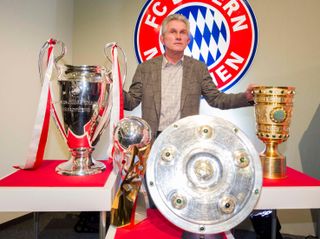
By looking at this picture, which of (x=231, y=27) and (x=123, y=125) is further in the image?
(x=231, y=27)

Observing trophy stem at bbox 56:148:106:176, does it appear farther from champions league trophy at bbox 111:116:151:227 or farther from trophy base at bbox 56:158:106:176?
champions league trophy at bbox 111:116:151:227

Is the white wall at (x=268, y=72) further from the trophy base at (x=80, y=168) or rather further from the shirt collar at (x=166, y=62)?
the trophy base at (x=80, y=168)

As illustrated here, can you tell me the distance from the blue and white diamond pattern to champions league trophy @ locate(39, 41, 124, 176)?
1.21 meters

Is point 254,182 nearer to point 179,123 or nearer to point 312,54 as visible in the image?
point 179,123

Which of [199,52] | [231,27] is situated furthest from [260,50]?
[199,52]

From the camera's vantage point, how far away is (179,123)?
67 centimetres

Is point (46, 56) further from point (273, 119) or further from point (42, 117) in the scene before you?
point (273, 119)

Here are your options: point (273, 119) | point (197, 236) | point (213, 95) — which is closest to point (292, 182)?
point (273, 119)

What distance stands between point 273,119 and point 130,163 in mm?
487

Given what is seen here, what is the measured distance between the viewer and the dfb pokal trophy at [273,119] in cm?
97

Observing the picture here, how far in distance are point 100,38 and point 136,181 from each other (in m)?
1.73

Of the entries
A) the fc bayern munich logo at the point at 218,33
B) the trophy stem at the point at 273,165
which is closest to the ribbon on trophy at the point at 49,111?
the trophy stem at the point at 273,165

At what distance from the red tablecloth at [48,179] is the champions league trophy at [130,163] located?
127 mm

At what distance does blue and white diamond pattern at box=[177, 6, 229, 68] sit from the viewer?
2.13 meters
